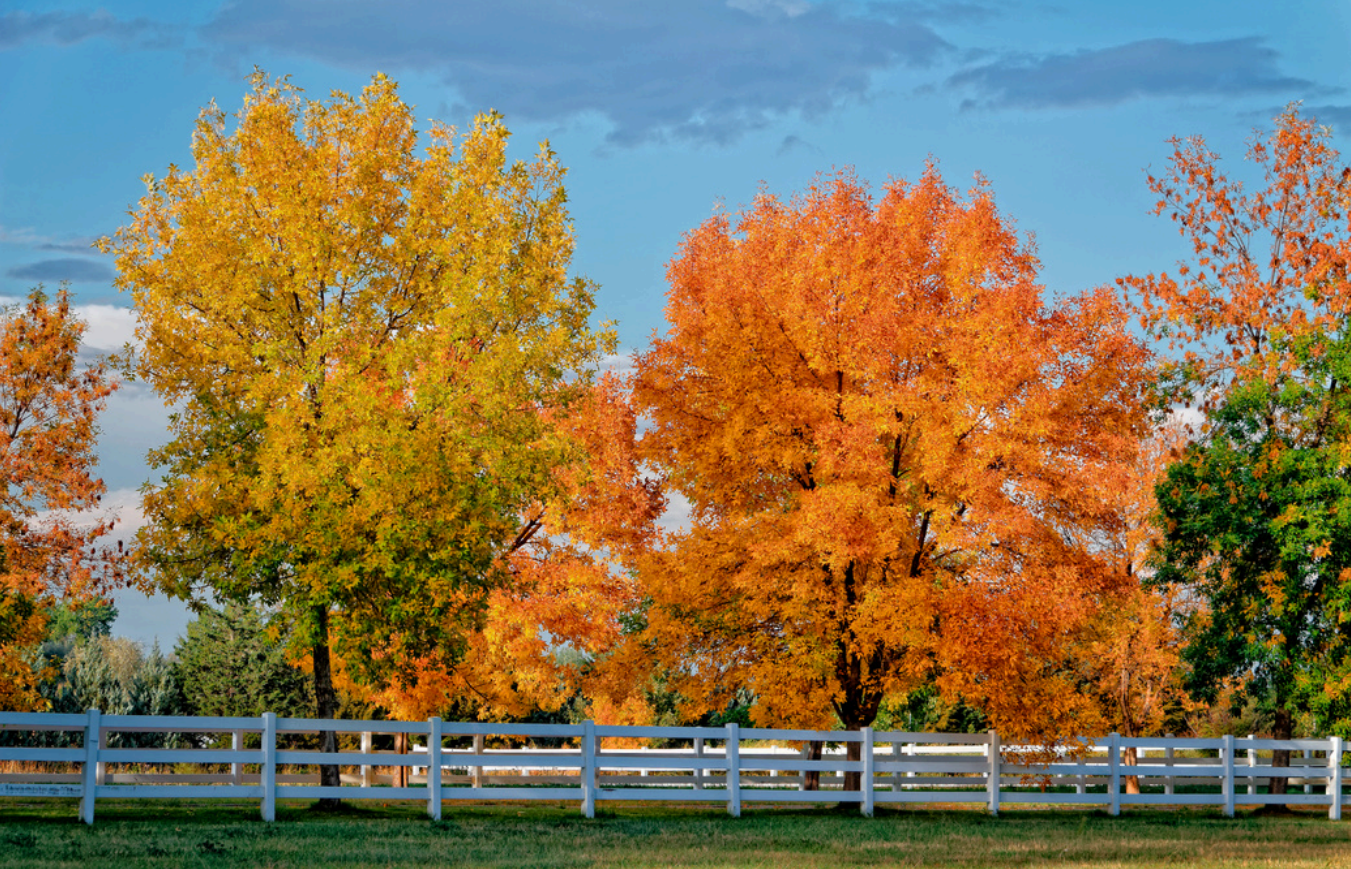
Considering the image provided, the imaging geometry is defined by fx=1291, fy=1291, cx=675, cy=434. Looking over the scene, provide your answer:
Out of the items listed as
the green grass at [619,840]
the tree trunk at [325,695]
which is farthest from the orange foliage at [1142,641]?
the tree trunk at [325,695]

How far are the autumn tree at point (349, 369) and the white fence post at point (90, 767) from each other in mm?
5261

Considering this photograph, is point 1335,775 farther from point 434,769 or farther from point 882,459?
point 434,769

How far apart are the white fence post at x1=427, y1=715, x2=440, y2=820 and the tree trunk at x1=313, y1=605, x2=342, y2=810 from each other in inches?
104

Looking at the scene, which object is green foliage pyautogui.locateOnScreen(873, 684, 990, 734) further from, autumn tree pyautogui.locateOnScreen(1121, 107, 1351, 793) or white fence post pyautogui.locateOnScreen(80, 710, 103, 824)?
white fence post pyautogui.locateOnScreen(80, 710, 103, 824)

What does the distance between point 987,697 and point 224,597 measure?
1462cm

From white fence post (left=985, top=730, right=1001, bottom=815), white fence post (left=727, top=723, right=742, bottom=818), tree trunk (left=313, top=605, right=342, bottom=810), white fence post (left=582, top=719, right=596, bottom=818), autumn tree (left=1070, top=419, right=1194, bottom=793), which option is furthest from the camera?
autumn tree (left=1070, top=419, right=1194, bottom=793)

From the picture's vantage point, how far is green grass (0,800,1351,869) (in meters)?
13.5

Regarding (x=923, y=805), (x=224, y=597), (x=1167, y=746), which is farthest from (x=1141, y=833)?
(x=224, y=597)

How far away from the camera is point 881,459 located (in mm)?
24594

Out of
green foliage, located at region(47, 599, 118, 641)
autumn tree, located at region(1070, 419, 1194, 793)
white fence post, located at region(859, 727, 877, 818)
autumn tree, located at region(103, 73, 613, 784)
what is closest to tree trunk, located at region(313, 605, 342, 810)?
autumn tree, located at region(103, 73, 613, 784)

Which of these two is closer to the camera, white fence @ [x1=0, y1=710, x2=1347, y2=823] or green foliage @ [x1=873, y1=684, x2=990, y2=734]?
white fence @ [x1=0, y1=710, x2=1347, y2=823]

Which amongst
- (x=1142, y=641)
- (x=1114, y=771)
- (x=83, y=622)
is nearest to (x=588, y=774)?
(x=1114, y=771)

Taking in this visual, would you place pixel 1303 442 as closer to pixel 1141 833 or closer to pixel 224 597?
pixel 1141 833

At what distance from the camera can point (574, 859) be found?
45.0 feet
